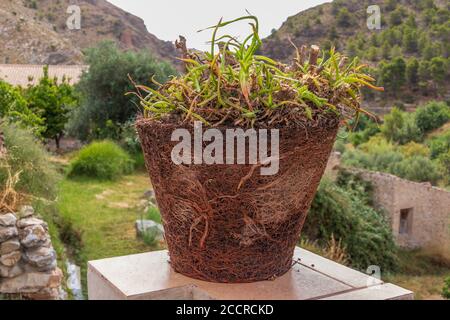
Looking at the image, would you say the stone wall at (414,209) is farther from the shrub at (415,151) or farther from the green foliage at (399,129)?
the green foliage at (399,129)

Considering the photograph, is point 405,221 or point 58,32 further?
point 58,32

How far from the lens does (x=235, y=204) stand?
1231 mm

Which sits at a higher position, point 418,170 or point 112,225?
point 112,225

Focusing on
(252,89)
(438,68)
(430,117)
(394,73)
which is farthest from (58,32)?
(252,89)

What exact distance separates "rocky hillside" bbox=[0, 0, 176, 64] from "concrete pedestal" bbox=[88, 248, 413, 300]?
17.9 meters

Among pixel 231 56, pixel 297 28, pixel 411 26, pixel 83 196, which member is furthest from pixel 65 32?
pixel 231 56

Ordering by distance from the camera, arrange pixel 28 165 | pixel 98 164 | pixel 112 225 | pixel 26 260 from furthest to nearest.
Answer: pixel 98 164 → pixel 112 225 → pixel 28 165 → pixel 26 260

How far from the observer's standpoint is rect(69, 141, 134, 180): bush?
910 centimetres

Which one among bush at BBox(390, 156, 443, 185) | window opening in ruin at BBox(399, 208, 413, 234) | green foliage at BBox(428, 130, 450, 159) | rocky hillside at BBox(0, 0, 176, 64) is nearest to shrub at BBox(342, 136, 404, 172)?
bush at BBox(390, 156, 443, 185)

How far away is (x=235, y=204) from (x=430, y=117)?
57.0 feet

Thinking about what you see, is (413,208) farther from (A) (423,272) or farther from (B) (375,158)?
(B) (375,158)

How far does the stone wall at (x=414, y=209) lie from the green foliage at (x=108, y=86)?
4.73 meters

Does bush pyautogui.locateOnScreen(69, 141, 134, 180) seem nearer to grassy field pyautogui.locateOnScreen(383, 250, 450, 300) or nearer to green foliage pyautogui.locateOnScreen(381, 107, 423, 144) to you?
grassy field pyautogui.locateOnScreen(383, 250, 450, 300)
